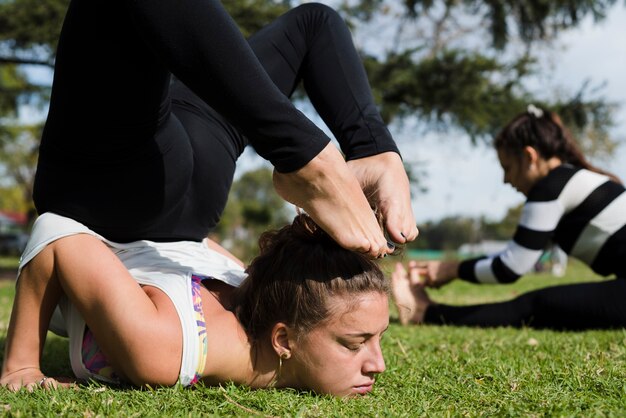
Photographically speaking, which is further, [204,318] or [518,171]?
[518,171]

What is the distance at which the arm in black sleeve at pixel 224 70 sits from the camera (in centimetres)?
156

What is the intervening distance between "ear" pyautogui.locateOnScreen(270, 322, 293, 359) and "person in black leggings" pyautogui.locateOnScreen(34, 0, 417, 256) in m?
0.42

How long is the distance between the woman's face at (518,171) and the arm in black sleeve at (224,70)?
3.06 m

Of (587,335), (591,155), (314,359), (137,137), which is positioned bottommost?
(591,155)

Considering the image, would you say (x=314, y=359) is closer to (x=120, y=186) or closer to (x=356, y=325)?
(x=356, y=325)

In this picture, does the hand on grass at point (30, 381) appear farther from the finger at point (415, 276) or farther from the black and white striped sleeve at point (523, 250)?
the black and white striped sleeve at point (523, 250)

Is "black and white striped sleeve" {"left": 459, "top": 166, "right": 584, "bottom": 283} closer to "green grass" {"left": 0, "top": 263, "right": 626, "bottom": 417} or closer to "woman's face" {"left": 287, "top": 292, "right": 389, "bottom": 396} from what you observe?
"green grass" {"left": 0, "top": 263, "right": 626, "bottom": 417}

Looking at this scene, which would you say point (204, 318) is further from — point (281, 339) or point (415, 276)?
point (415, 276)

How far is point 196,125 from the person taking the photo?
2.51m

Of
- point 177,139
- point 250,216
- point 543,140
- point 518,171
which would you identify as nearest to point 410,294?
point 518,171

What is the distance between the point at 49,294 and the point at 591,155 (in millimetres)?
27368

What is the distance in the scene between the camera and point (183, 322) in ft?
6.30

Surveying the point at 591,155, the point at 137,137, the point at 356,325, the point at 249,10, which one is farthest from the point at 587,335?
the point at 591,155

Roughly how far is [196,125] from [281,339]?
3.20 feet
